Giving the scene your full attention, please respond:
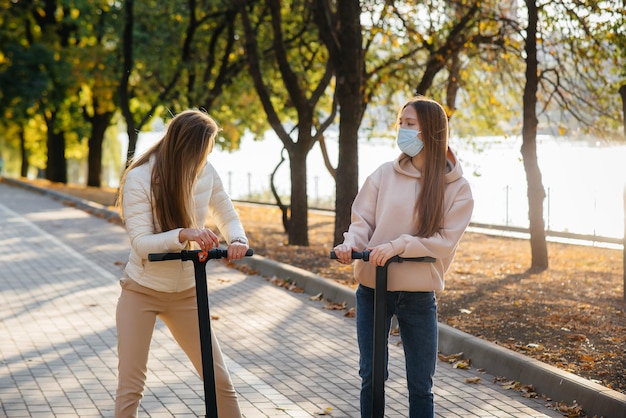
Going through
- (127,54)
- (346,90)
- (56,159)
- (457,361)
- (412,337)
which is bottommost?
(457,361)

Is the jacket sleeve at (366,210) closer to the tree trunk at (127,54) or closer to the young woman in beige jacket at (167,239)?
the young woman in beige jacket at (167,239)

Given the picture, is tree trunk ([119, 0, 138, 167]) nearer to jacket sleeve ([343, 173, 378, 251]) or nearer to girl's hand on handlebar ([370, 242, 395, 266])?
jacket sleeve ([343, 173, 378, 251])

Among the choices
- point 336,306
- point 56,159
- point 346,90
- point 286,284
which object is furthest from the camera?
point 56,159

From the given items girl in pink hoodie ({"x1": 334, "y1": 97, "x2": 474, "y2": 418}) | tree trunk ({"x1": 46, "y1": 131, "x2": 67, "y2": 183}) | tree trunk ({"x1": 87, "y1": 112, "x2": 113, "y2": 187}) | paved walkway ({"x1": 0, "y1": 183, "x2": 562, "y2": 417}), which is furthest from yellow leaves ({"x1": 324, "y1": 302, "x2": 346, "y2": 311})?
tree trunk ({"x1": 46, "y1": 131, "x2": 67, "y2": 183})

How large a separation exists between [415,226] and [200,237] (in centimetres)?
97

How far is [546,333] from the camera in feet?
28.3

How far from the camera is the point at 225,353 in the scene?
8.15 meters

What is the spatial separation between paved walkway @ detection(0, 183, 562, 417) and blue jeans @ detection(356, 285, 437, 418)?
1841mm

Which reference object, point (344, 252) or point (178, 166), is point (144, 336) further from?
point (344, 252)

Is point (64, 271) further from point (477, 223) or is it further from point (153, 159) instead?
point (477, 223)

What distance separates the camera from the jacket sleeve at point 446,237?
425 cm

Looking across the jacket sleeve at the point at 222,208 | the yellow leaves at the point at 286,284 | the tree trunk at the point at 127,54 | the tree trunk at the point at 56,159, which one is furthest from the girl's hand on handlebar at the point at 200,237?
the tree trunk at the point at 56,159

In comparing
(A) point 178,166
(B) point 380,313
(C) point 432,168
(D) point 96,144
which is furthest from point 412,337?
(D) point 96,144

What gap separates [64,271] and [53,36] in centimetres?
2403
